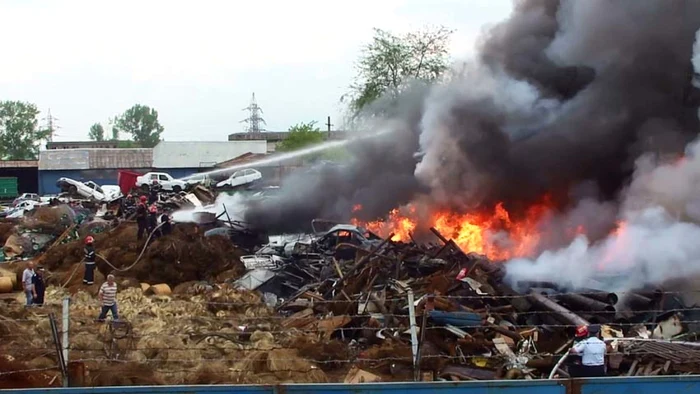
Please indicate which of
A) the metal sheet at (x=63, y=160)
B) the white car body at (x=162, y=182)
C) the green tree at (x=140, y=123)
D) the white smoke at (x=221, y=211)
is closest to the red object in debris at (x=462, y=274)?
the white smoke at (x=221, y=211)

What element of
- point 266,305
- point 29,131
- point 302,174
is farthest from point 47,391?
point 29,131

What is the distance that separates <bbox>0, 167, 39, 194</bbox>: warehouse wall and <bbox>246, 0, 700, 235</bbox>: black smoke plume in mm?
40586

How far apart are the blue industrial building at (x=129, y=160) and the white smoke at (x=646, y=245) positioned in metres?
42.0

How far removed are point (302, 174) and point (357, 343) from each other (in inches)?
704

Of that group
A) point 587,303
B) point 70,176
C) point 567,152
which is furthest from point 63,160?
point 587,303

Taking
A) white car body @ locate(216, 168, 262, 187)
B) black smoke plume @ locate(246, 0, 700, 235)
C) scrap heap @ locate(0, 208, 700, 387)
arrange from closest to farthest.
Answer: scrap heap @ locate(0, 208, 700, 387) < black smoke plume @ locate(246, 0, 700, 235) < white car body @ locate(216, 168, 262, 187)

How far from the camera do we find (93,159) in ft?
188

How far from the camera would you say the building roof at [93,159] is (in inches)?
2215

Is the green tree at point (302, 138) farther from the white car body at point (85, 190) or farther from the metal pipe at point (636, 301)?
the metal pipe at point (636, 301)

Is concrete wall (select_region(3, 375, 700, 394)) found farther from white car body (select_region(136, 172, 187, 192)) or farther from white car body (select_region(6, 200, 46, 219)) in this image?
white car body (select_region(136, 172, 187, 192))

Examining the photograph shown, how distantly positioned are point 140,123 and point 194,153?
82718 mm

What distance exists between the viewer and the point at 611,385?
644 centimetres

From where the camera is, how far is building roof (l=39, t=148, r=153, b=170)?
56.2m

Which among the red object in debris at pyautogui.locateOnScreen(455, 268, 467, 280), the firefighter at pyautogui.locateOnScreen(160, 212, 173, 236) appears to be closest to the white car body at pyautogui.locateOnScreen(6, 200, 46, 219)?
the firefighter at pyautogui.locateOnScreen(160, 212, 173, 236)
